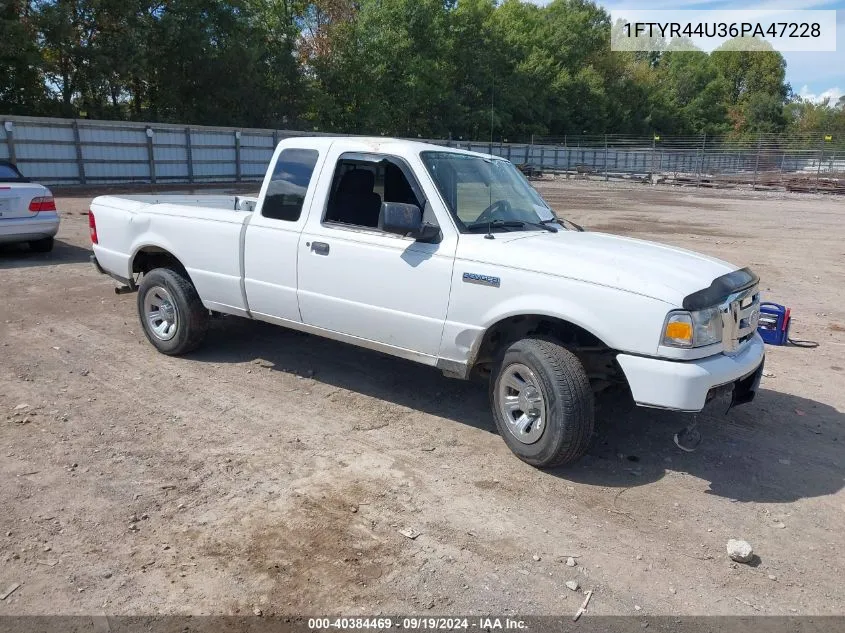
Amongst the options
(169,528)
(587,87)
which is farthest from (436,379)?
(587,87)

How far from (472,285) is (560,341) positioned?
675mm

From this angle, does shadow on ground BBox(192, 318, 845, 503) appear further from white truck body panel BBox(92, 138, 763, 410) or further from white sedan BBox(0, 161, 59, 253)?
white sedan BBox(0, 161, 59, 253)

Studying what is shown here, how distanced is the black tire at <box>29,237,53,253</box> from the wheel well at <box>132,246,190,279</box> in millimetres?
5702

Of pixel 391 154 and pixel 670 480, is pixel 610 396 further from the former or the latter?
pixel 391 154

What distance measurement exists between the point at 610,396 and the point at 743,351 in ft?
4.84

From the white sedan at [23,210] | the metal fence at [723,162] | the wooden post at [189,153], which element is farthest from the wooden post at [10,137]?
the metal fence at [723,162]

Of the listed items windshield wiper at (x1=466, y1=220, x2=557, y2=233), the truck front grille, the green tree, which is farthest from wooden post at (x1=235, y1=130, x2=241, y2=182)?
the truck front grille

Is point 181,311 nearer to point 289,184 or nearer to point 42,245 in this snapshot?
point 289,184

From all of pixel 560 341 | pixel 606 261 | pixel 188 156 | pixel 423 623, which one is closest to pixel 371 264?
pixel 560 341

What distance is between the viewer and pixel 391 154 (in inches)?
195

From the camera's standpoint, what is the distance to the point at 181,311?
19.8 feet

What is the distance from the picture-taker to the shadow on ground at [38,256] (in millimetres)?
10515

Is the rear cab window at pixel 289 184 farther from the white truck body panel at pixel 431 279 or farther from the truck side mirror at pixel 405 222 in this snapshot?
the truck side mirror at pixel 405 222

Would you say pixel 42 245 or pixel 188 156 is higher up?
pixel 188 156
